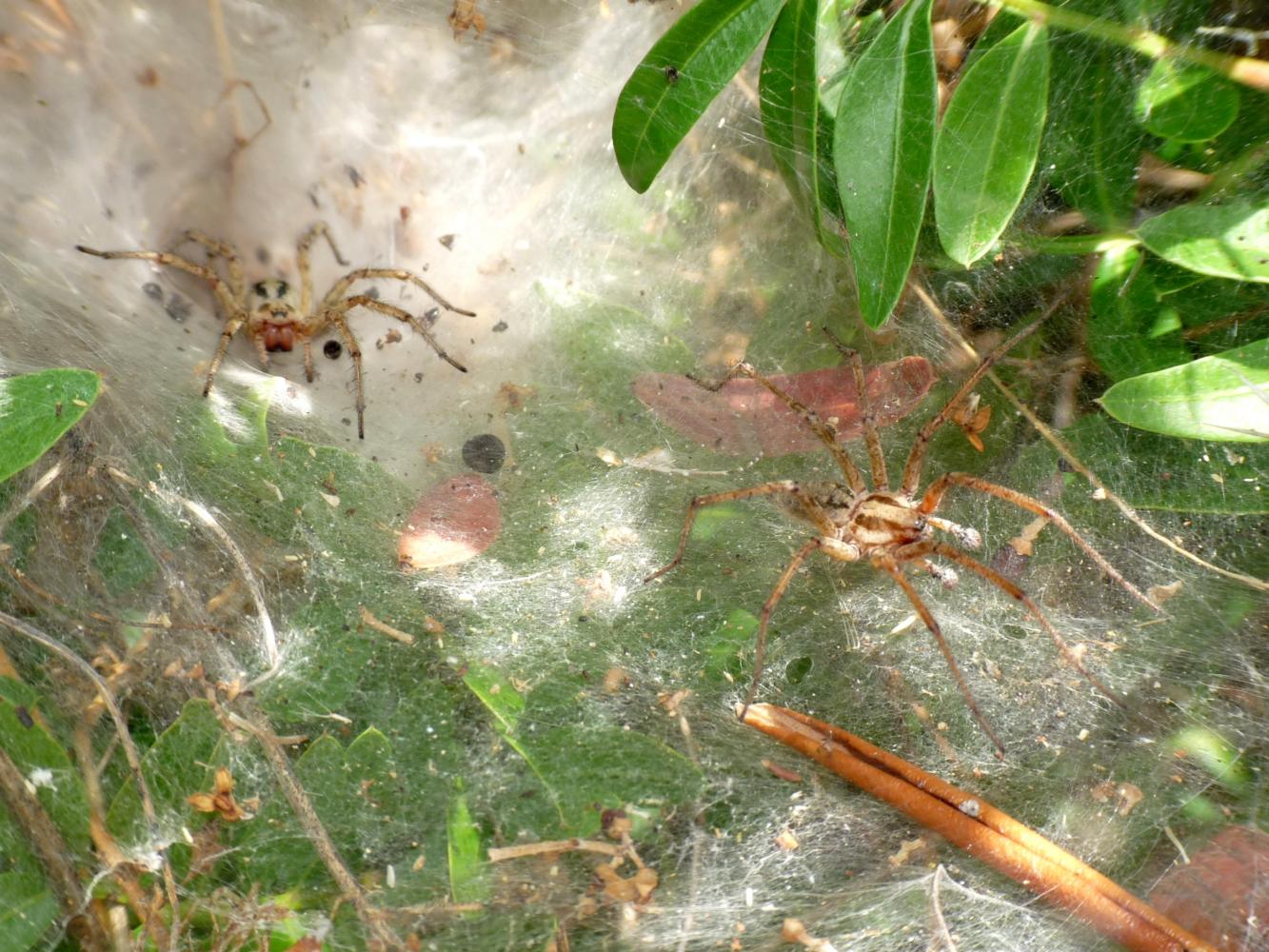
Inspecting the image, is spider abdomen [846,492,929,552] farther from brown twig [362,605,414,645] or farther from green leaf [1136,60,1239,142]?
brown twig [362,605,414,645]

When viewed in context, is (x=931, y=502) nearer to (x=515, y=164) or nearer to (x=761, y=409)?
(x=761, y=409)

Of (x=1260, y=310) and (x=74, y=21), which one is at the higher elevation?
(x=74, y=21)

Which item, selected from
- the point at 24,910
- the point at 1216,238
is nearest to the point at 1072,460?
the point at 1216,238

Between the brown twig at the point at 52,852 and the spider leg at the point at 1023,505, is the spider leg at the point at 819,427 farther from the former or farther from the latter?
the brown twig at the point at 52,852

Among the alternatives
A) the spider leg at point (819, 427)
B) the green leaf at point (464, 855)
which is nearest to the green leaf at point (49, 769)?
the green leaf at point (464, 855)

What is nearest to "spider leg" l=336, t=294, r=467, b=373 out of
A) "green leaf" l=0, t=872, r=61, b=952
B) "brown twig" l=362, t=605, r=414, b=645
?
"brown twig" l=362, t=605, r=414, b=645

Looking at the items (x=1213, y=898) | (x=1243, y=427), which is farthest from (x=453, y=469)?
(x=1213, y=898)
